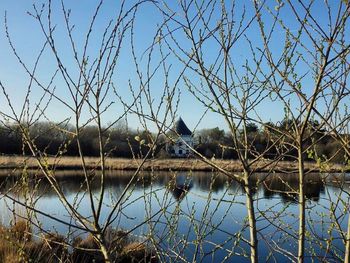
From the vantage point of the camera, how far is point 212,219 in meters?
8.28

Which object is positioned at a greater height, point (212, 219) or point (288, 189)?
point (288, 189)

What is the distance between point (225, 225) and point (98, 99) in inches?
292

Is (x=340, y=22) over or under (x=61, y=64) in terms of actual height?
over

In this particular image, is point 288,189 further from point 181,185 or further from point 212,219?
point 212,219

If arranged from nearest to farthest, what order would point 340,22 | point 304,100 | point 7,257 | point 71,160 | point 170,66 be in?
point 340,22 < point 304,100 < point 170,66 < point 7,257 < point 71,160

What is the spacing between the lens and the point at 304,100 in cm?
156

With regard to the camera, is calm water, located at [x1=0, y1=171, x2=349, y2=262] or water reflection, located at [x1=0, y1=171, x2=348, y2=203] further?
water reflection, located at [x1=0, y1=171, x2=348, y2=203]

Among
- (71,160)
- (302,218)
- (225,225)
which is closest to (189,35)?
(302,218)

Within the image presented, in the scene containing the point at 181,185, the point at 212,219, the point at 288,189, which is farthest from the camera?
the point at 181,185

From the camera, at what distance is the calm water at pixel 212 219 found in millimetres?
2014

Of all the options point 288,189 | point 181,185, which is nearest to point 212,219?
point 288,189

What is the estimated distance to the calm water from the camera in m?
2.01

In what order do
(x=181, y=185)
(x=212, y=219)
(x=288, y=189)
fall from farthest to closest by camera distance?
(x=181, y=185)
(x=288, y=189)
(x=212, y=219)

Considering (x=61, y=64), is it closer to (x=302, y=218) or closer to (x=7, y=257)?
(x=302, y=218)
